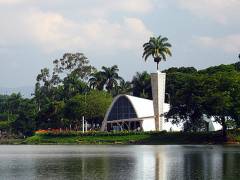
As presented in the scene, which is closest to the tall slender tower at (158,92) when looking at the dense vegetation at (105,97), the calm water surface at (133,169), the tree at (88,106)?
the dense vegetation at (105,97)

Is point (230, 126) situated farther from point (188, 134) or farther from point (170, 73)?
point (170, 73)

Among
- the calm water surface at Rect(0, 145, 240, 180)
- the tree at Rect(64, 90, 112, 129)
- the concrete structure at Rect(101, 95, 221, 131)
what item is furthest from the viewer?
the tree at Rect(64, 90, 112, 129)

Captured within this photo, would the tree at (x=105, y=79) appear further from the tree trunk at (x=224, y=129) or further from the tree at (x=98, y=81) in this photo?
the tree trunk at (x=224, y=129)

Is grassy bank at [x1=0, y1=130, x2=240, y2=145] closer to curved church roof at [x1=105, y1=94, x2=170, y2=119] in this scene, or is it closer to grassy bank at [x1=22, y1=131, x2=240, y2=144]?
grassy bank at [x1=22, y1=131, x2=240, y2=144]

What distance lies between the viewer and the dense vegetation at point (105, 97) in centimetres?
9444

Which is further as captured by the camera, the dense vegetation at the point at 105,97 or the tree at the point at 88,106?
the tree at the point at 88,106

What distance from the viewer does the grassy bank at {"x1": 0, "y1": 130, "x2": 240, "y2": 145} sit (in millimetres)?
98438

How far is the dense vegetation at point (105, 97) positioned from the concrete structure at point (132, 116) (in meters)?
4.41

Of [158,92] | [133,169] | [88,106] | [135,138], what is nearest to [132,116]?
[88,106]

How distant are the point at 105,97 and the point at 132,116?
36.5ft

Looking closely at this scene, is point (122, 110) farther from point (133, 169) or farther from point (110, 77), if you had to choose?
point (133, 169)

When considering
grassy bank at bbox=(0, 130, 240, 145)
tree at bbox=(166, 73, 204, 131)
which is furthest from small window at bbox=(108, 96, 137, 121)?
tree at bbox=(166, 73, 204, 131)

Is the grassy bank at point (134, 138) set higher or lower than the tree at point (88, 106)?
lower

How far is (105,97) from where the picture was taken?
13725cm
